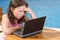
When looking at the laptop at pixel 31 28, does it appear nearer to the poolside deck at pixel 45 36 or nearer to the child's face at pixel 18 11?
the poolside deck at pixel 45 36

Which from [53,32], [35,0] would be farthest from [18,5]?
[35,0]

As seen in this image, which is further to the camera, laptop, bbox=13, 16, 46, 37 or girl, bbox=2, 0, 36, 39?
girl, bbox=2, 0, 36, 39

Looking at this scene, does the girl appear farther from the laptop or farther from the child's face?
the laptop

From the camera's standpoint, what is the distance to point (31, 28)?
1.65 metres

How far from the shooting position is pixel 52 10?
19.8 feet

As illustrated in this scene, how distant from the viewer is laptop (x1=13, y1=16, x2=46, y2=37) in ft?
5.18

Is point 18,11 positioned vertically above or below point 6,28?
above

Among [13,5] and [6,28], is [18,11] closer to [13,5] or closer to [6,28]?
[13,5]

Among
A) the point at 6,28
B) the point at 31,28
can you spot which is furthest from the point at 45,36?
the point at 6,28

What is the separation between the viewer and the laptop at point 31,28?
5.18ft

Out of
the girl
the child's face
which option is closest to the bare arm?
the girl

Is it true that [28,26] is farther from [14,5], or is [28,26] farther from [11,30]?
[14,5]

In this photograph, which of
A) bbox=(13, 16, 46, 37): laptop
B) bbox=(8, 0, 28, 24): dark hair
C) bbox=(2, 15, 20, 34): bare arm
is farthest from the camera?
bbox=(8, 0, 28, 24): dark hair

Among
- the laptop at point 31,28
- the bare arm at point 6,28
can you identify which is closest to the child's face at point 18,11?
the bare arm at point 6,28
